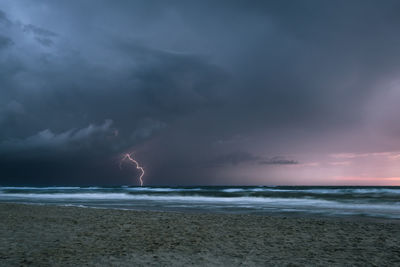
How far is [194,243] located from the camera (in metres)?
7.41

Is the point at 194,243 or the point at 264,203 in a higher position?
the point at 194,243

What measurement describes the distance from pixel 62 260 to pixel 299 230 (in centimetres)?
696

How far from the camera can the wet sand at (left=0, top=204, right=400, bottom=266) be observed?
580cm

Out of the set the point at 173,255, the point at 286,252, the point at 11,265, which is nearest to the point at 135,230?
the point at 173,255

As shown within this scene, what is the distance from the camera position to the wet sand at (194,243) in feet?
19.0

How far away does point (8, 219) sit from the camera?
37.1 feet

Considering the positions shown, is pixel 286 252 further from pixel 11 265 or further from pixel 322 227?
pixel 11 265

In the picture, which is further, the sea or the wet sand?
the sea

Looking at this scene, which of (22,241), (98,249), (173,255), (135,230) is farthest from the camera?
(135,230)

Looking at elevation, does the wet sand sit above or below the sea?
above

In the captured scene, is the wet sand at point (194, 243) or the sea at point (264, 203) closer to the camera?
the wet sand at point (194, 243)

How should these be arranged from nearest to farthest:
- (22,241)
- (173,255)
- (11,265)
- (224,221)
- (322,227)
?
(11,265) < (173,255) < (22,241) < (322,227) < (224,221)

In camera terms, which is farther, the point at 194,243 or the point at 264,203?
the point at 264,203

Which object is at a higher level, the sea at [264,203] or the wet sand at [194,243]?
the wet sand at [194,243]
